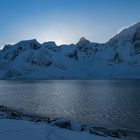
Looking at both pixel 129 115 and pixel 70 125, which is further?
pixel 129 115

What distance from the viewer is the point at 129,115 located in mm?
51969

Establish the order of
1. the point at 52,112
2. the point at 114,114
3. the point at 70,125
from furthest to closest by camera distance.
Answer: the point at 52,112, the point at 114,114, the point at 70,125

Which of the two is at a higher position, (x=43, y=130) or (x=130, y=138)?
(x=43, y=130)

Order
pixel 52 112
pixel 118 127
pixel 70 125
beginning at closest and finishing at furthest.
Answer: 1. pixel 70 125
2. pixel 118 127
3. pixel 52 112

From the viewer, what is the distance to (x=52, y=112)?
196 ft

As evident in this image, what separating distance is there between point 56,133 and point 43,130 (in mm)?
1236

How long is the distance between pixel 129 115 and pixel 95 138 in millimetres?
30516

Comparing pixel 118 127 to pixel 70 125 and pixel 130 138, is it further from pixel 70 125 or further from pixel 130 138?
pixel 70 125

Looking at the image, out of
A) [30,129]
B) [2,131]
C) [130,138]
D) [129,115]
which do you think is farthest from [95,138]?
[129,115]

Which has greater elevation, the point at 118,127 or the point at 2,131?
the point at 2,131

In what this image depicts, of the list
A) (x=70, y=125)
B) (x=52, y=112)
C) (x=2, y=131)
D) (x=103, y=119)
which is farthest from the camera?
(x=52, y=112)

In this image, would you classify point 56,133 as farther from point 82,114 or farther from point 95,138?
point 82,114

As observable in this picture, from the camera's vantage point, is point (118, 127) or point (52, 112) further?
point (52, 112)

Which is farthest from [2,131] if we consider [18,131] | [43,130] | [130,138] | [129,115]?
[129,115]
